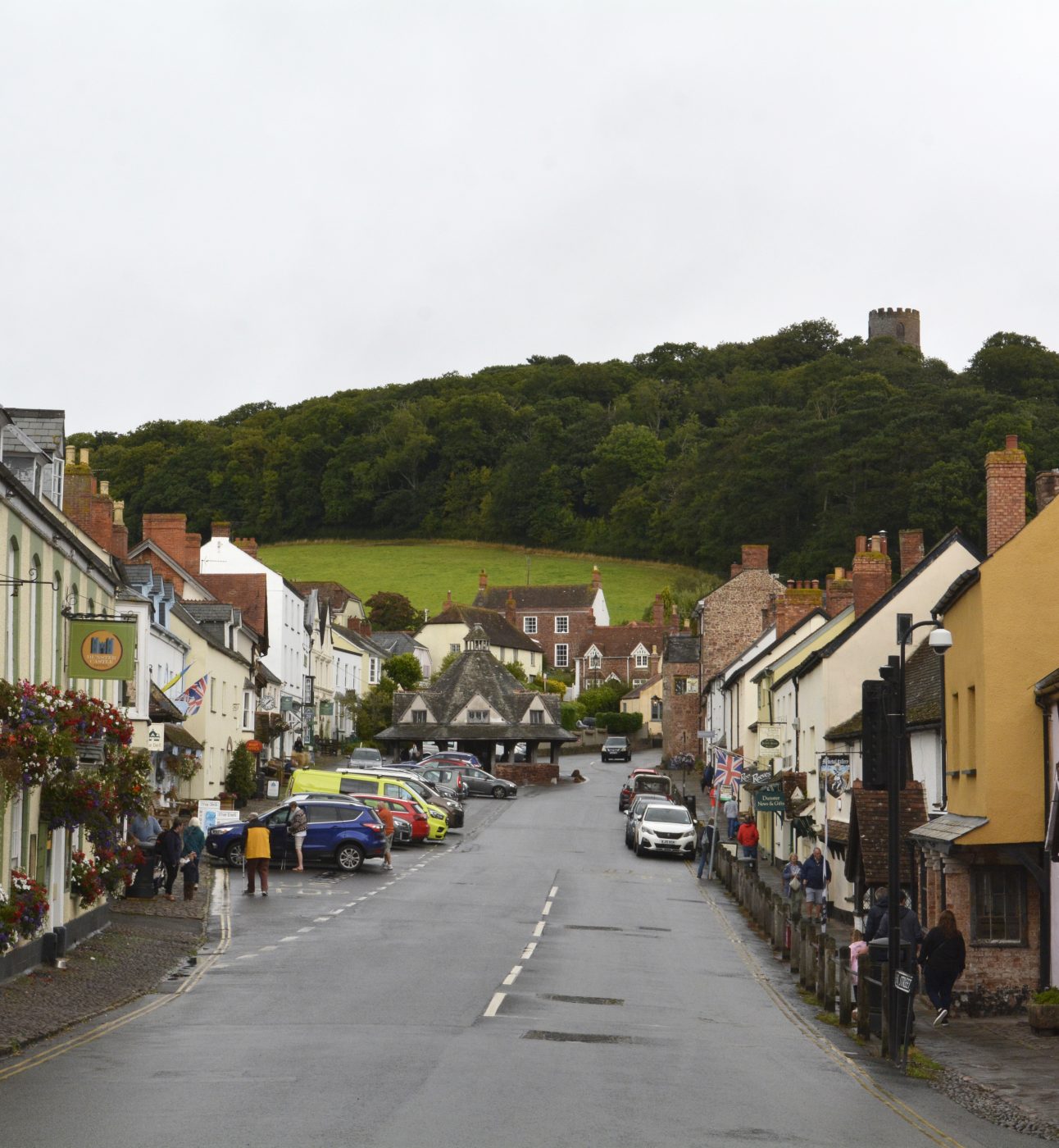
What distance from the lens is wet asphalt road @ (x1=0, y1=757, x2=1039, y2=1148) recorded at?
11.8 meters

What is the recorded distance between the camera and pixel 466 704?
302ft

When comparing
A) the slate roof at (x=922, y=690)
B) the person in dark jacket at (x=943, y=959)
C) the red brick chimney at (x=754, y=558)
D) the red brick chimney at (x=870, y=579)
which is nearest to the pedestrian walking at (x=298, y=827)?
the slate roof at (x=922, y=690)

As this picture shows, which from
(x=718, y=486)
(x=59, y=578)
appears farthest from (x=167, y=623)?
(x=718, y=486)

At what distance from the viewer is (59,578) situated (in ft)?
84.4

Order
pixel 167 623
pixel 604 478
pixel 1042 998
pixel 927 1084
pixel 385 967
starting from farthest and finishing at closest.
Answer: pixel 604 478 < pixel 167 623 < pixel 385 967 < pixel 1042 998 < pixel 927 1084

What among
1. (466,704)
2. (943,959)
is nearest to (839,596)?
(943,959)

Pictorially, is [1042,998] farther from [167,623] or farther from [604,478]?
[604,478]

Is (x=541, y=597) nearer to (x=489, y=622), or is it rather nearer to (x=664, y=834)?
(x=489, y=622)

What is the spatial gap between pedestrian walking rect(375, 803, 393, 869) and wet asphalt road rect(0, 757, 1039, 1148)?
8135mm

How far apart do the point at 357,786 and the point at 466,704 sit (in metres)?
40.8

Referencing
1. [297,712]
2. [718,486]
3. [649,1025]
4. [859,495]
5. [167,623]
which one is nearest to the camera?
[649,1025]

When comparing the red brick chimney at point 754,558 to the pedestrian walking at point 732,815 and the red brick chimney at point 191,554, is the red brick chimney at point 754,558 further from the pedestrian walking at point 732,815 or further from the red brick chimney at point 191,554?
the red brick chimney at point 191,554

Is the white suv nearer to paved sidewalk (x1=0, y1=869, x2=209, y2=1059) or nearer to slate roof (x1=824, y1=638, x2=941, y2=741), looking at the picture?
slate roof (x1=824, y1=638, x2=941, y2=741)

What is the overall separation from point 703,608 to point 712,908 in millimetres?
48321
